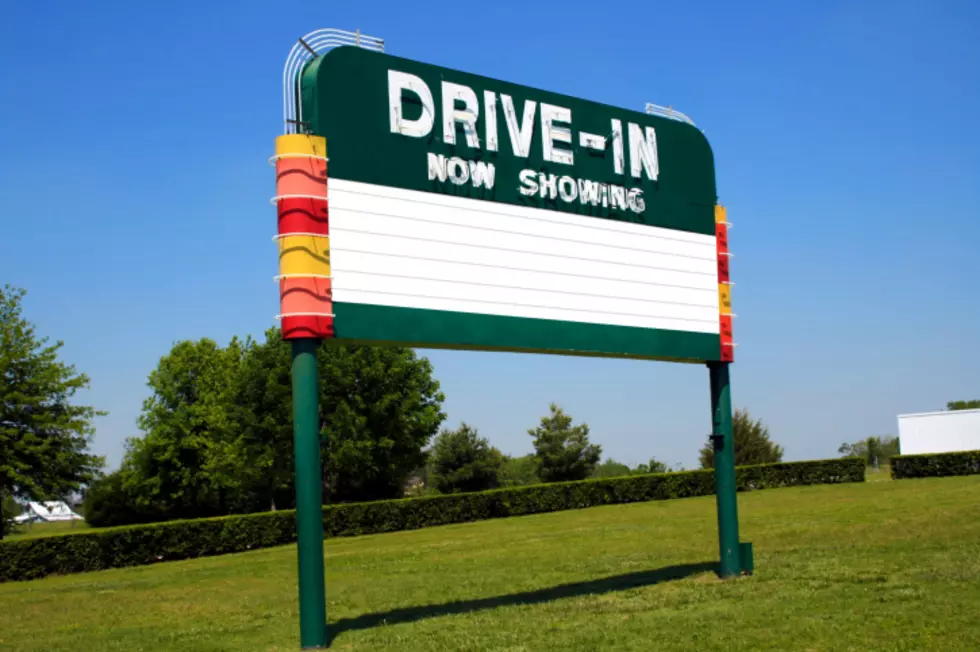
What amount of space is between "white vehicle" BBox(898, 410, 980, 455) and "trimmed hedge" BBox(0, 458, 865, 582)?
959cm

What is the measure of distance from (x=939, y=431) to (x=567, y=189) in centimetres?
4746

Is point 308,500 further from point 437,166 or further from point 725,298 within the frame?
point 725,298

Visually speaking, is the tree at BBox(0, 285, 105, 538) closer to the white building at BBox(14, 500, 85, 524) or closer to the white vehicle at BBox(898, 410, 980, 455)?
the white building at BBox(14, 500, 85, 524)

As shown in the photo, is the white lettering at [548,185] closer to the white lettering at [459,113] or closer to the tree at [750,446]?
the white lettering at [459,113]

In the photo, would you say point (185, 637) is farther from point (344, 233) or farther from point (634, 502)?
point (634, 502)

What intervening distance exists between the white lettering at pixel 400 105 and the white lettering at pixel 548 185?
1.99 metres

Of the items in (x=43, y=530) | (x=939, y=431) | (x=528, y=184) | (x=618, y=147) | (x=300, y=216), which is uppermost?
(x=618, y=147)

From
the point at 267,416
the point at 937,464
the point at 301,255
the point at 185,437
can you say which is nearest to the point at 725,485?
the point at 301,255

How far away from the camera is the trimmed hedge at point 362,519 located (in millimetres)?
32875

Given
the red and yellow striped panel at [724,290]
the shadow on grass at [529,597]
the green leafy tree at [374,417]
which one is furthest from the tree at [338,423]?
the red and yellow striped panel at [724,290]

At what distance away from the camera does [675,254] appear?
16.6 metres

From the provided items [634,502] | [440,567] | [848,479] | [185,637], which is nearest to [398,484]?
[634,502]

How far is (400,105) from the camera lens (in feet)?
44.6

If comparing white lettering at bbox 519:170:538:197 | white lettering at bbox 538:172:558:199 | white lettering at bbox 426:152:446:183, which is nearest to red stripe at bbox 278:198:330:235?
white lettering at bbox 426:152:446:183
